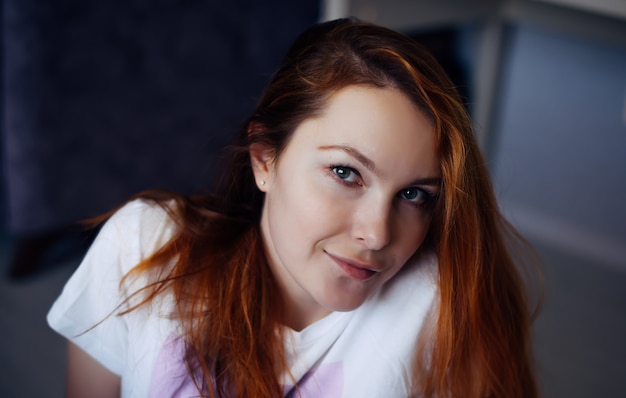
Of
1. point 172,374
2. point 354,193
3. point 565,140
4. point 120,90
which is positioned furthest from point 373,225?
point 565,140

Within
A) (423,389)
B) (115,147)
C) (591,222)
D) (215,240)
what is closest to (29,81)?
(115,147)

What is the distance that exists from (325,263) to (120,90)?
106 cm

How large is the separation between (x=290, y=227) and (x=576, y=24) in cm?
128

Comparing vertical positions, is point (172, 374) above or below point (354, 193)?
below

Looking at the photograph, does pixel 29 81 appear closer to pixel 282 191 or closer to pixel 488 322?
pixel 282 191

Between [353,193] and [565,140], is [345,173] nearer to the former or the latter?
[353,193]

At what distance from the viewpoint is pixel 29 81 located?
5.15 ft

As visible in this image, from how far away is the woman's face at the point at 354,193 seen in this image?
77cm

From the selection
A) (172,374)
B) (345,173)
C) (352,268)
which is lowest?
(172,374)

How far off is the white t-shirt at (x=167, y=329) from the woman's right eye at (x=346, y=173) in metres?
0.19

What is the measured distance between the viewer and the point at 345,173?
0.80m

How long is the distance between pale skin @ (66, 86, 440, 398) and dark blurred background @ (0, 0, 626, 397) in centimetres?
72

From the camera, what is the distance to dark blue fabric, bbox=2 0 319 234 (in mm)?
1577

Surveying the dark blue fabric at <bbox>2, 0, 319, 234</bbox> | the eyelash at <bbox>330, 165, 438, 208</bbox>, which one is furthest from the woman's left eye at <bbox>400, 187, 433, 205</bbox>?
the dark blue fabric at <bbox>2, 0, 319, 234</bbox>
